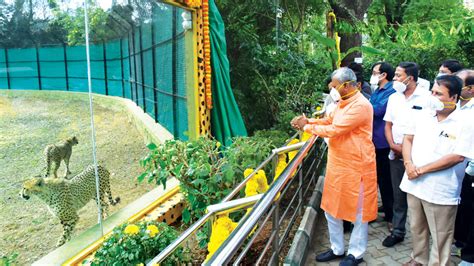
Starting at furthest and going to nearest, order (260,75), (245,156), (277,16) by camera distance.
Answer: (277,16) < (260,75) < (245,156)

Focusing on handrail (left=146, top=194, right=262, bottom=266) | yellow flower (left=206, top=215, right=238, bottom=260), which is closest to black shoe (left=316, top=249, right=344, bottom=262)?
yellow flower (left=206, top=215, right=238, bottom=260)

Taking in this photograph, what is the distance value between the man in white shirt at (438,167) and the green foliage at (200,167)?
4.43 ft

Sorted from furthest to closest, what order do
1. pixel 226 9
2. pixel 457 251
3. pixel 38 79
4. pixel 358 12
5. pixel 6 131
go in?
pixel 358 12, pixel 226 9, pixel 457 251, pixel 38 79, pixel 6 131

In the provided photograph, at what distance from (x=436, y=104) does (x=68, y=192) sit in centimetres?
283

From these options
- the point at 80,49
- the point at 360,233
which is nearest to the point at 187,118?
the point at 80,49

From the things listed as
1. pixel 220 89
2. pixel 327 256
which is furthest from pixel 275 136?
pixel 327 256

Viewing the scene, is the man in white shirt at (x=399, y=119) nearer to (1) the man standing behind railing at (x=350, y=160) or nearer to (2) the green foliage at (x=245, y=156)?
(1) the man standing behind railing at (x=350, y=160)

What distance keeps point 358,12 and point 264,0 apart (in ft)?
10.4

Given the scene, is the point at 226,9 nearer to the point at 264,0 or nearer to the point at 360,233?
the point at 264,0

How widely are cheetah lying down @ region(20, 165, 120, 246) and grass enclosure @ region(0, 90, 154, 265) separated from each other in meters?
0.05

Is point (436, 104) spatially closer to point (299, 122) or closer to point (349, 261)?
point (299, 122)

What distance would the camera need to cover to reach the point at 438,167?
2.49 metres

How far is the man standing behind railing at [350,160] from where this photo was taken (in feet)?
8.89

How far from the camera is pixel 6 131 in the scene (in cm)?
252
